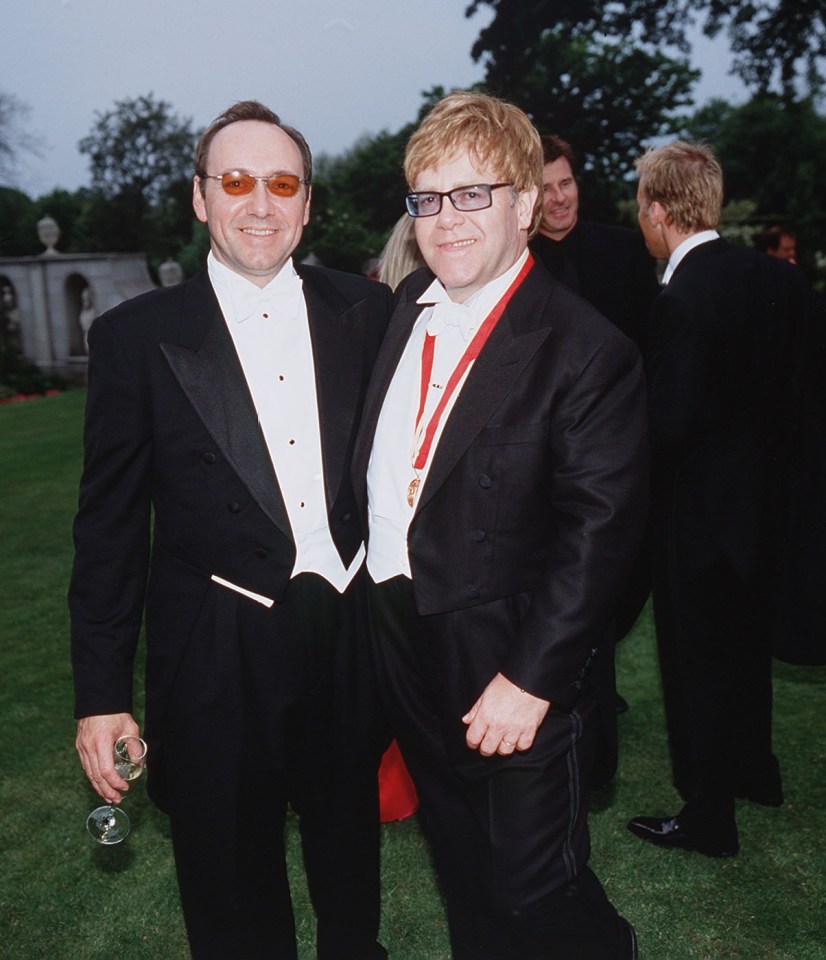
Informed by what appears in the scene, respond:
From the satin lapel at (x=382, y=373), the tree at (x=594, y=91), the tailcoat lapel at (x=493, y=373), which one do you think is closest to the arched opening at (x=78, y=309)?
the tree at (x=594, y=91)

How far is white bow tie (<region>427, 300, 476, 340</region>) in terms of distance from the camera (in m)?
2.42

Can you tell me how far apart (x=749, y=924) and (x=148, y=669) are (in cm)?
232

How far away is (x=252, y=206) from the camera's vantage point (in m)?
2.56

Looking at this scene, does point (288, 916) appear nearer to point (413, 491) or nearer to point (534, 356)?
point (413, 491)

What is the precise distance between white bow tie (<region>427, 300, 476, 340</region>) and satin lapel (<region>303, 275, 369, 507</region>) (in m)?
0.31

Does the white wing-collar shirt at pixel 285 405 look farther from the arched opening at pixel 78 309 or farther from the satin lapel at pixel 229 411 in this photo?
the arched opening at pixel 78 309

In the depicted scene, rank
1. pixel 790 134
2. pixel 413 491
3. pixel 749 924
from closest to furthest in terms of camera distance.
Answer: pixel 413 491, pixel 749 924, pixel 790 134

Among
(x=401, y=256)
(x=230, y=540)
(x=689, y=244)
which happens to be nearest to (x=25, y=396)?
(x=401, y=256)

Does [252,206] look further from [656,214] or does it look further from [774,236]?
[774,236]

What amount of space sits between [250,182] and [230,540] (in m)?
0.99

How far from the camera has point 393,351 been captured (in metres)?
2.67

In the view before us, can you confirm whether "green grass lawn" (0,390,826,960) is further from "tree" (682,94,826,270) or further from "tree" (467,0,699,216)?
"tree" (682,94,826,270)

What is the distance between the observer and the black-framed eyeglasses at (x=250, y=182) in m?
2.58

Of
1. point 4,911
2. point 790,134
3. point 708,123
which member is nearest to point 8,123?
point 4,911
